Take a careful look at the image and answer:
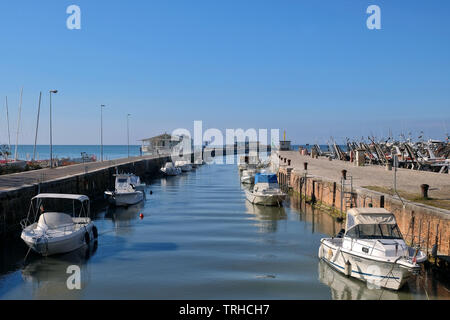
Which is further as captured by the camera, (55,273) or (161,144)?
(161,144)

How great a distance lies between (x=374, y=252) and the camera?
54.4ft

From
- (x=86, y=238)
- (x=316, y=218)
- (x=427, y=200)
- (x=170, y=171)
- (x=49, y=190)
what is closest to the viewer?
(x=427, y=200)

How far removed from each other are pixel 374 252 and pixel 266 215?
18466 mm

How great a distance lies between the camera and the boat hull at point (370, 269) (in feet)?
52.6

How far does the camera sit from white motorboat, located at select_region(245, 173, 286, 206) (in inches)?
1513

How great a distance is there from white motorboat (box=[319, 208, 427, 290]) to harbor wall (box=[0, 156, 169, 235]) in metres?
18.6

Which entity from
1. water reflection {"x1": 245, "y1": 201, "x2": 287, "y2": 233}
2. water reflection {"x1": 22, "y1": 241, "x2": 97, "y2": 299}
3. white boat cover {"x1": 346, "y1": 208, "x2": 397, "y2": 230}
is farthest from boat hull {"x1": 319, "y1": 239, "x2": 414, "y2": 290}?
water reflection {"x1": 22, "y1": 241, "x2": 97, "y2": 299}

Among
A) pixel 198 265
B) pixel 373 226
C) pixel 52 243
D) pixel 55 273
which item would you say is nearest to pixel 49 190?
pixel 52 243

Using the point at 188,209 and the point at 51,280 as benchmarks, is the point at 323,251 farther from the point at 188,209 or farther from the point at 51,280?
the point at 188,209

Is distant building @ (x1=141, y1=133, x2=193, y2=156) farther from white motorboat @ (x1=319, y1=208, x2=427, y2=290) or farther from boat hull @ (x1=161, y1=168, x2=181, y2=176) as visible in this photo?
white motorboat @ (x1=319, y1=208, x2=427, y2=290)

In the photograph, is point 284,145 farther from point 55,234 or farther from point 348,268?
point 348,268

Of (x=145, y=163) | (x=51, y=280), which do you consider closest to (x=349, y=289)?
(x=51, y=280)

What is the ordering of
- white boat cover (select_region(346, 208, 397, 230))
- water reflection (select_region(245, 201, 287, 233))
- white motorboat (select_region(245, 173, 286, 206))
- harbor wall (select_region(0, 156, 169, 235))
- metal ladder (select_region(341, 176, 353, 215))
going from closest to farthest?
1. white boat cover (select_region(346, 208, 397, 230))
2. harbor wall (select_region(0, 156, 169, 235))
3. metal ladder (select_region(341, 176, 353, 215))
4. water reflection (select_region(245, 201, 287, 233))
5. white motorboat (select_region(245, 173, 286, 206))

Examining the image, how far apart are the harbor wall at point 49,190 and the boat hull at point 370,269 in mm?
18858
